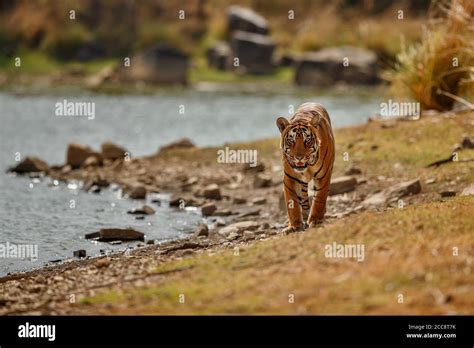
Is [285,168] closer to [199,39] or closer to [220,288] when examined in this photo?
[220,288]

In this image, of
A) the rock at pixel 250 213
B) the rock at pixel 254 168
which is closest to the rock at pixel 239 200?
the rock at pixel 250 213

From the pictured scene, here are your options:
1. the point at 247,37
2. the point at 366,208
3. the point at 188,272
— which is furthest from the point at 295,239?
the point at 247,37

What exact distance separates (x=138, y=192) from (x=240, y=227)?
11.9 feet

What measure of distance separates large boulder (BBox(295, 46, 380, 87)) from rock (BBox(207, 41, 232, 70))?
337cm

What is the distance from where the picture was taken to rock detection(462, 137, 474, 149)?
50.5ft

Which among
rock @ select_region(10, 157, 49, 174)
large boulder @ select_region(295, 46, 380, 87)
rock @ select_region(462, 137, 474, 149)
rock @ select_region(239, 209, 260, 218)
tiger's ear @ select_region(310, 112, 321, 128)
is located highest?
large boulder @ select_region(295, 46, 380, 87)

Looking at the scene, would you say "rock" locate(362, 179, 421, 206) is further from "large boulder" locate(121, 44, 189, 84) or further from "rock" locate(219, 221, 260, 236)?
"large boulder" locate(121, 44, 189, 84)

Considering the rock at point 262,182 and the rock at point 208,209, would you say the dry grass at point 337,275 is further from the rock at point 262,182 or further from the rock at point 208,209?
the rock at point 262,182

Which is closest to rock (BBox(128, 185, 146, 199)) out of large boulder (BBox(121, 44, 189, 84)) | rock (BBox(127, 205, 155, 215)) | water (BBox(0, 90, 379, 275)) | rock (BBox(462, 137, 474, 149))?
water (BBox(0, 90, 379, 275))

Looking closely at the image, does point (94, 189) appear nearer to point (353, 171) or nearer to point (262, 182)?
point (262, 182)

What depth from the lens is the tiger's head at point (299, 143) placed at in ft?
34.4

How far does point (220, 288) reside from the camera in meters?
8.38

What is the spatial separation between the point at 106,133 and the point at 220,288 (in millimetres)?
17192

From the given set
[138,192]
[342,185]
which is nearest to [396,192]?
[342,185]
